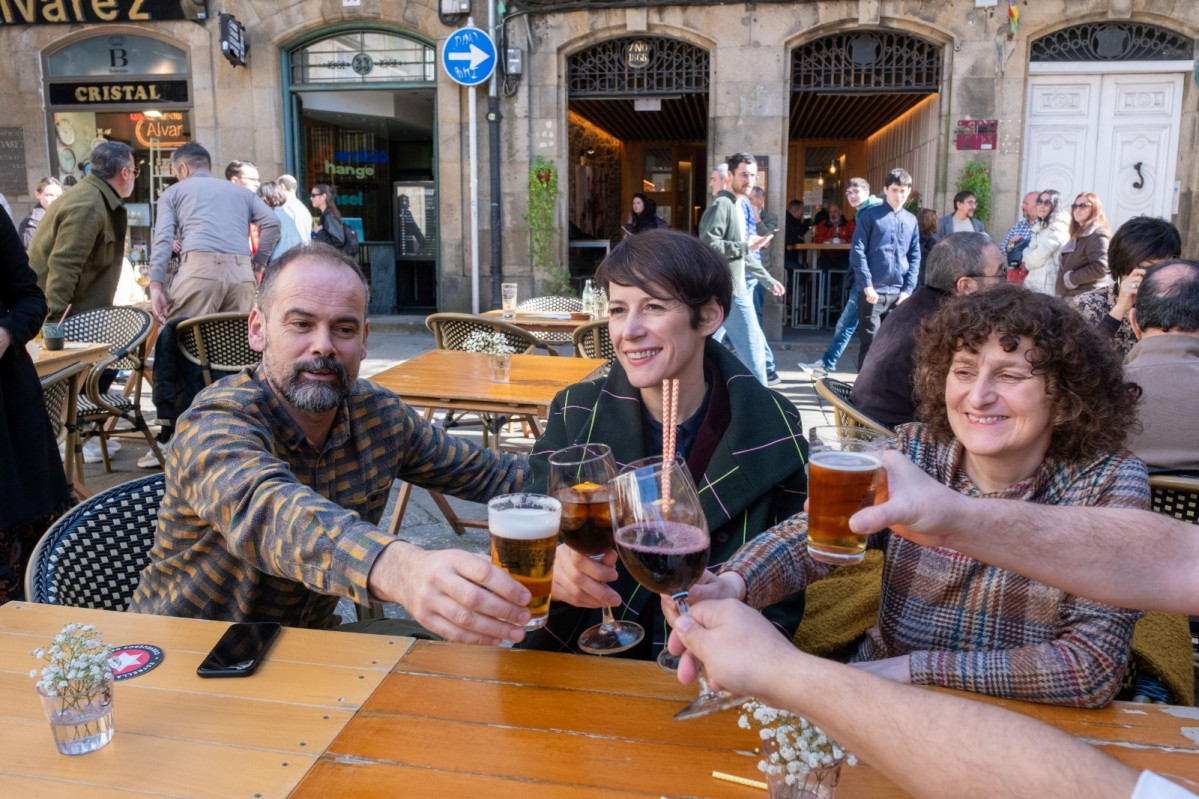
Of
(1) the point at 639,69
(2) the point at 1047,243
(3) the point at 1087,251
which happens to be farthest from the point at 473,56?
(3) the point at 1087,251

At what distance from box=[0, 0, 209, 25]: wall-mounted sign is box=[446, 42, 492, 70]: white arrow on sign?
3384 mm

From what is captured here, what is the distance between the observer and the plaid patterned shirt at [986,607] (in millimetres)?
1506

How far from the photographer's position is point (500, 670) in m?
1.50

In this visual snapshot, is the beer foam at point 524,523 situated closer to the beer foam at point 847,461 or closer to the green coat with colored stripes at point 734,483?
the beer foam at point 847,461

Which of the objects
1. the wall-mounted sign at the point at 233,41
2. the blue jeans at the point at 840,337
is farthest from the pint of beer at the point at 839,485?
the wall-mounted sign at the point at 233,41

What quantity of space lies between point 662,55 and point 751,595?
32.4 feet

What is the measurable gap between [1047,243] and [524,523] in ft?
26.8

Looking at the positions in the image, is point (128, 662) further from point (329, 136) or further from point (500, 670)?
point (329, 136)

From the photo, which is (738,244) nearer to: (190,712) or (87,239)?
(87,239)

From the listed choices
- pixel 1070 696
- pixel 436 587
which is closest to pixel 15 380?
pixel 436 587

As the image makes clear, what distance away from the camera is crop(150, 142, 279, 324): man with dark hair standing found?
6.12m

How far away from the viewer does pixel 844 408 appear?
2.95m

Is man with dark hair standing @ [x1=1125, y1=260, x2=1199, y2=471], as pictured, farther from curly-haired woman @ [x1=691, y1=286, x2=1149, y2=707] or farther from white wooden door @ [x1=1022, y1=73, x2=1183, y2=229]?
white wooden door @ [x1=1022, y1=73, x2=1183, y2=229]

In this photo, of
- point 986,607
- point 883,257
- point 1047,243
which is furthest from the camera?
point 1047,243
